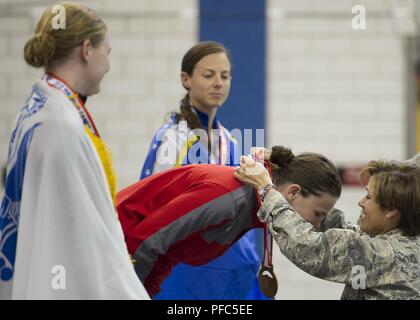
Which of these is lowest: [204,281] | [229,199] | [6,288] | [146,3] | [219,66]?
[204,281]

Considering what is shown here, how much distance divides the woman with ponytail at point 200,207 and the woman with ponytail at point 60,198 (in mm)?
371

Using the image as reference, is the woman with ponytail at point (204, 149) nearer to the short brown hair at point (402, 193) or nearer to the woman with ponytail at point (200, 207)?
the woman with ponytail at point (200, 207)

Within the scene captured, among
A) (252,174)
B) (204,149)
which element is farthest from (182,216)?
(204,149)

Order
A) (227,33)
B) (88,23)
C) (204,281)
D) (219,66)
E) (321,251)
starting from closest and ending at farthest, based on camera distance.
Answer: (88,23) → (321,251) → (204,281) → (219,66) → (227,33)

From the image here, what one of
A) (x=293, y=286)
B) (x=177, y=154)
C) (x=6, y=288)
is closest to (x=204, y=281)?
(x=177, y=154)

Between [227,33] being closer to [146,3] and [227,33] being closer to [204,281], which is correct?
[146,3]

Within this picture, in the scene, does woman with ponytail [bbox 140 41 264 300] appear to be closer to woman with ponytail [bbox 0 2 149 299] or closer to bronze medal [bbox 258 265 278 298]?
bronze medal [bbox 258 265 278 298]

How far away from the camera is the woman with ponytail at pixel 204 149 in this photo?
3.20 meters

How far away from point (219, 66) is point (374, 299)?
130cm

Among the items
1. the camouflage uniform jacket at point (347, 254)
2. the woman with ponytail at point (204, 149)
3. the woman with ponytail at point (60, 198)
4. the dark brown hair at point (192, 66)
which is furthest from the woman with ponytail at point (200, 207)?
the dark brown hair at point (192, 66)

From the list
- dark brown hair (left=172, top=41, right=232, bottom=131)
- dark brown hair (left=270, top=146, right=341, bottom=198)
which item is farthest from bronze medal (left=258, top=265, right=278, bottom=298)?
dark brown hair (left=172, top=41, right=232, bottom=131)

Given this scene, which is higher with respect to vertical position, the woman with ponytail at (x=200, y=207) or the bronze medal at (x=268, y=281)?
the woman with ponytail at (x=200, y=207)

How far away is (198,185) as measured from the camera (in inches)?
95.3

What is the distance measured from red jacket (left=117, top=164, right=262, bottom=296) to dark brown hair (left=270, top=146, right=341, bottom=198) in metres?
0.15
